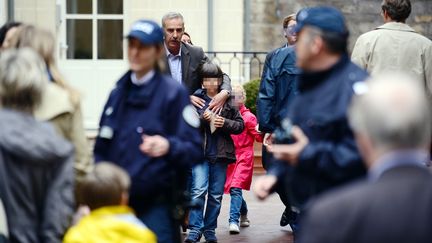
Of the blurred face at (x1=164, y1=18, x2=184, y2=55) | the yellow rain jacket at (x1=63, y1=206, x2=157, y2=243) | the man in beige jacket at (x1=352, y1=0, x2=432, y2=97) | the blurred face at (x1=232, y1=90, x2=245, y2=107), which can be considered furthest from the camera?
the blurred face at (x1=232, y1=90, x2=245, y2=107)

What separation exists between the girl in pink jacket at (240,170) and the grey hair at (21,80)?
209 inches

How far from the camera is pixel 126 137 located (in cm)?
641

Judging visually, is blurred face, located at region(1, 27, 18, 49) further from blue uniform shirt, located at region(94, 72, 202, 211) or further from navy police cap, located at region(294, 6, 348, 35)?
navy police cap, located at region(294, 6, 348, 35)

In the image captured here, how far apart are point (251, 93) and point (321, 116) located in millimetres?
11998

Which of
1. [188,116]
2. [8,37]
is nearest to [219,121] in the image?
[8,37]

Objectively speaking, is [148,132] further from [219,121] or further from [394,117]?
[219,121]

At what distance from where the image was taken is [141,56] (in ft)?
21.4

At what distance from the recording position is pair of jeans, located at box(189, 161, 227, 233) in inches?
429

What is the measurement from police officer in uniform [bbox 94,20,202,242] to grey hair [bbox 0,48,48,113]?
1.94 ft

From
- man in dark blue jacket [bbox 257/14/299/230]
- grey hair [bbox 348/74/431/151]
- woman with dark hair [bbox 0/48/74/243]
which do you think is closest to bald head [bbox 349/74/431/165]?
grey hair [bbox 348/74/431/151]

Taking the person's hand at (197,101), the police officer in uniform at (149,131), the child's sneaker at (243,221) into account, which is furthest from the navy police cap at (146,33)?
the child's sneaker at (243,221)

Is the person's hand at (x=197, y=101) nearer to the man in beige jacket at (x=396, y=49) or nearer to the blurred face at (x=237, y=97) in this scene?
the blurred face at (x=237, y=97)

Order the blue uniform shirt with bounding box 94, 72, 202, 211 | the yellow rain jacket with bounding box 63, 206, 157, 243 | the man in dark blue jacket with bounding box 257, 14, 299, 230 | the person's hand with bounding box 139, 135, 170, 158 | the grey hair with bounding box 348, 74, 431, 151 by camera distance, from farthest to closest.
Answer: the man in dark blue jacket with bounding box 257, 14, 299, 230
the blue uniform shirt with bounding box 94, 72, 202, 211
the person's hand with bounding box 139, 135, 170, 158
the yellow rain jacket with bounding box 63, 206, 157, 243
the grey hair with bounding box 348, 74, 431, 151

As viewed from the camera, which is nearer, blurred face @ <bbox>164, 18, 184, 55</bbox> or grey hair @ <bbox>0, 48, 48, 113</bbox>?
grey hair @ <bbox>0, 48, 48, 113</bbox>
